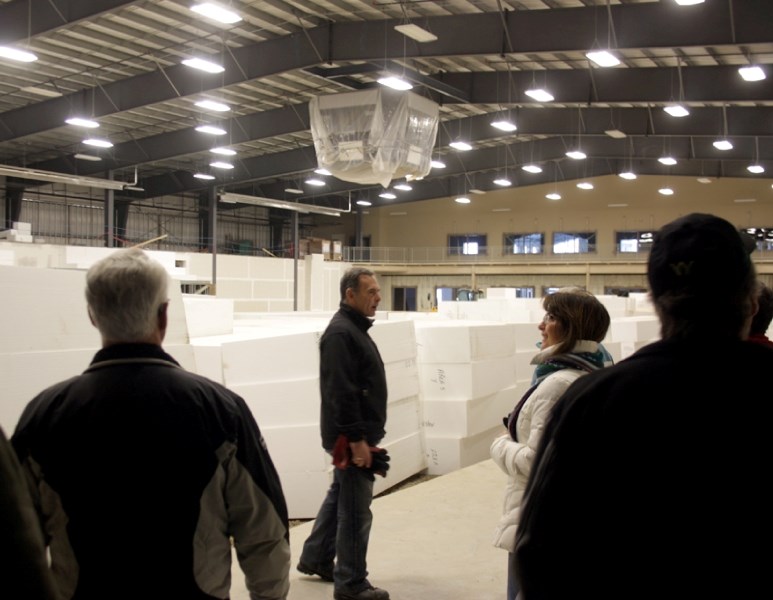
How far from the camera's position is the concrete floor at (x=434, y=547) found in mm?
3730

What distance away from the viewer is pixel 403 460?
21.2 ft

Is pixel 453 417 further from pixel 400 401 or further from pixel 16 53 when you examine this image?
pixel 16 53

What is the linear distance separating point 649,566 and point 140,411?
1.01 m

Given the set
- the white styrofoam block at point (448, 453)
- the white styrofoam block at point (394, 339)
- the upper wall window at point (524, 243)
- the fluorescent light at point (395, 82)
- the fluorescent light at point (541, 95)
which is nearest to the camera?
the white styrofoam block at point (394, 339)

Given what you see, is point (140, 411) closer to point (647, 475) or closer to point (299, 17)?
point (647, 475)

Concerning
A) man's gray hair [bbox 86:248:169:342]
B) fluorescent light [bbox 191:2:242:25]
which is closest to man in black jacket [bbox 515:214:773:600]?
man's gray hair [bbox 86:248:169:342]

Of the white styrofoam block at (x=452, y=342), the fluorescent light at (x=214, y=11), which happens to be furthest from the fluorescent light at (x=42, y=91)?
the white styrofoam block at (x=452, y=342)

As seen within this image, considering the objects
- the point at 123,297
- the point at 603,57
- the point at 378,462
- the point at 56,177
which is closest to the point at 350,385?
the point at 378,462

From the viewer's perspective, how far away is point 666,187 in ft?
94.3

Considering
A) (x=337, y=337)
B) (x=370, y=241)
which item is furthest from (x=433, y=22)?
(x=370, y=241)

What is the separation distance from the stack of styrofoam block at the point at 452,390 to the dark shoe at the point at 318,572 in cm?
323

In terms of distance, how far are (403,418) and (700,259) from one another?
5354mm

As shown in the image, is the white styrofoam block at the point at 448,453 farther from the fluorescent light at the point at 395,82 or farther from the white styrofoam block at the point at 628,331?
the fluorescent light at the point at 395,82

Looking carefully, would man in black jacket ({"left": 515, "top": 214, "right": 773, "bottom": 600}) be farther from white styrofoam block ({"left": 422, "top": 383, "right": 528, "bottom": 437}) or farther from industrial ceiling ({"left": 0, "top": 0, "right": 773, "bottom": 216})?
industrial ceiling ({"left": 0, "top": 0, "right": 773, "bottom": 216})
